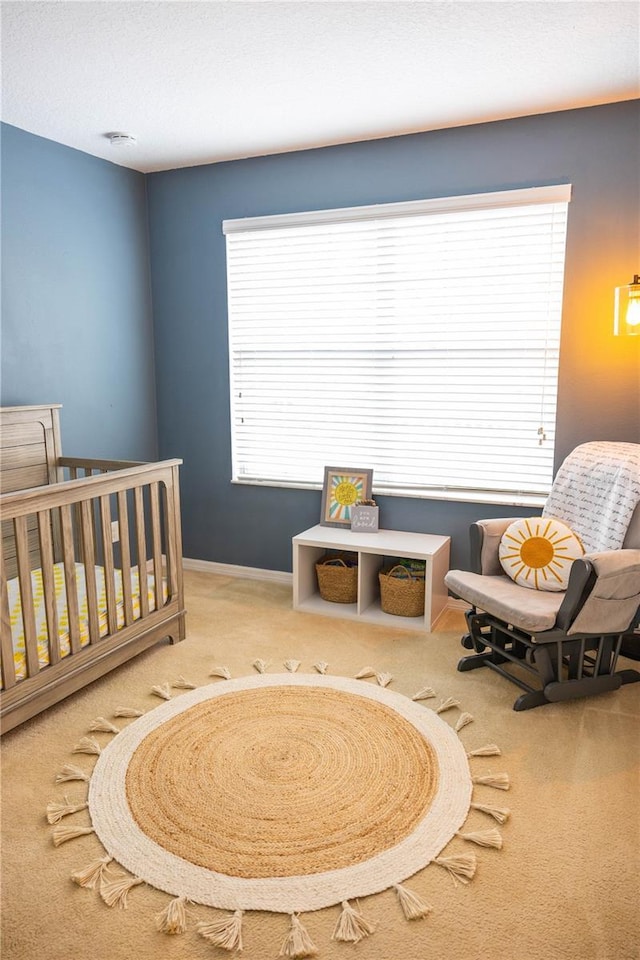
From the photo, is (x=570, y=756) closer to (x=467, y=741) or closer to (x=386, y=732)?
(x=467, y=741)

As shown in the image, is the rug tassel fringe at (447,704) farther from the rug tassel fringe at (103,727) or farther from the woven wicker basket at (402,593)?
the rug tassel fringe at (103,727)

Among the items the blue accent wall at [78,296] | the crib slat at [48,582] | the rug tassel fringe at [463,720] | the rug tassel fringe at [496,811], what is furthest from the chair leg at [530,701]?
the blue accent wall at [78,296]

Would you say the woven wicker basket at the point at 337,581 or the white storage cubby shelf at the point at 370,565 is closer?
the white storage cubby shelf at the point at 370,565

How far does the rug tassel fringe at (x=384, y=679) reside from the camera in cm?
274

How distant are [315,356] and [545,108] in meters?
1.60

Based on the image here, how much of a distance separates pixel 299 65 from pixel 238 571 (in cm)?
270

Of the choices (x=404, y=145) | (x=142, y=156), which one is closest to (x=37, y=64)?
(x=142, y=156)

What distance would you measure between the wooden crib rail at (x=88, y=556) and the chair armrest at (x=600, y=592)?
1.64 metres

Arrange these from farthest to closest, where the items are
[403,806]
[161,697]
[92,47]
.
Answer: [161,697]
[92,47]
[403,806]

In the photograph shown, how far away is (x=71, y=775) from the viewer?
213 centimetres

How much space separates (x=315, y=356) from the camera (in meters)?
3.77

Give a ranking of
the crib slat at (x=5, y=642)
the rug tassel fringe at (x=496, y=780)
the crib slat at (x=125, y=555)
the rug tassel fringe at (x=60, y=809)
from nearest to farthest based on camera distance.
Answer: the rug tassel fringe at (x=60, y=809) < the rug tassel fringe at (x=496, y=780) < the crib slat at (x=5, y=642) < the crib slat at (x=125, y=555)

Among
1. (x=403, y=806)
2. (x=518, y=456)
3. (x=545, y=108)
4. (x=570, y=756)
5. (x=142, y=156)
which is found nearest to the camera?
(x=403, y=806)

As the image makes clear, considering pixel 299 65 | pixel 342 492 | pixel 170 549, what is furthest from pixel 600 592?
pixel 299 65
